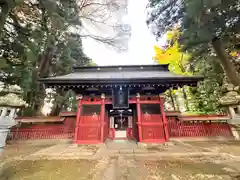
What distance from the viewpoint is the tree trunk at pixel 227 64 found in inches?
274

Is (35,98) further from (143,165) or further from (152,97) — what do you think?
(143,165)

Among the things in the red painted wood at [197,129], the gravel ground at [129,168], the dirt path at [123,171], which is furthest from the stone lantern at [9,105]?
the red painted wood at [197,129]

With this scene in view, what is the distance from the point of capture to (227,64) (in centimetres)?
721

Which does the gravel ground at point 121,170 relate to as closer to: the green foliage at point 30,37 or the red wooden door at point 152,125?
the red wooden door at point 152,125

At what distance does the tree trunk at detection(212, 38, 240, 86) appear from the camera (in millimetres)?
6965

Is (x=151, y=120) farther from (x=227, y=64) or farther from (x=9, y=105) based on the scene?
(x=9, y=105)

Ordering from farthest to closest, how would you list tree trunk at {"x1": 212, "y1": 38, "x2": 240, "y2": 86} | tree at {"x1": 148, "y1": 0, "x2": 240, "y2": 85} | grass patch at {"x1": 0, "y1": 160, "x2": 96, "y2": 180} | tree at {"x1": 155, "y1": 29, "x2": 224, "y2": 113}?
tree at {"x1": 155, "y1": 29, "x2": 224, "y2": 113} < tree trunk at {"x1": 212, "y1": 38, "x2": 240, "y2": 86} < tree at {"x1": 148, "y1": 0, "x2": 240, "y2": 85} < grass patch at {"x1": 0, "y1": 160, "x2": 96, "y2": 180}

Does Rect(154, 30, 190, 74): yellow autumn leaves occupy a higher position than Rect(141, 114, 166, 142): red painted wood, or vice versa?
Rect(154, 30, 190, 74): yellow autumn leaves

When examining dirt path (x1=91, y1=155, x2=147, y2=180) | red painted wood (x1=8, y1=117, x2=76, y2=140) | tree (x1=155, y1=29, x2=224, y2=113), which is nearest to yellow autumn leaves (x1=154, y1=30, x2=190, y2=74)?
tree (x1=155, y1=29, x2=224, y2=113)

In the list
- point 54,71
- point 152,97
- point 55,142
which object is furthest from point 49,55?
point 152,97

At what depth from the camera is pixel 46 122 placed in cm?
732

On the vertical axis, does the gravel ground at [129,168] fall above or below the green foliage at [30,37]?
below

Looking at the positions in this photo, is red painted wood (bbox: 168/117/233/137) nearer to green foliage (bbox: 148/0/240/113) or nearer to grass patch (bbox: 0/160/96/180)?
green foliage (bbox: 148/0/240/113)

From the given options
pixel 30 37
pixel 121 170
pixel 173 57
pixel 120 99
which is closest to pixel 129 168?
pixel 121 170
